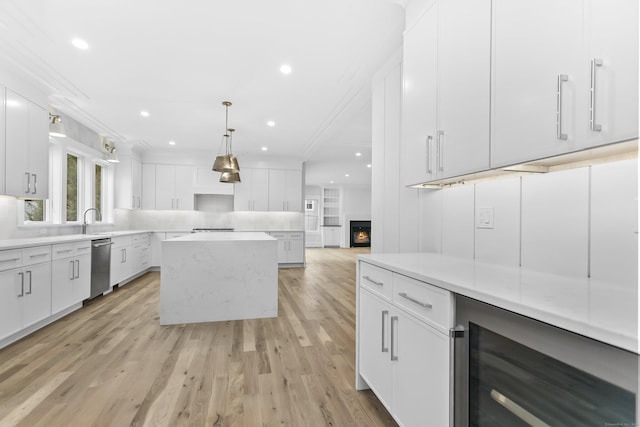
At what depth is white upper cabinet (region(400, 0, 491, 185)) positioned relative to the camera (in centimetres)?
150

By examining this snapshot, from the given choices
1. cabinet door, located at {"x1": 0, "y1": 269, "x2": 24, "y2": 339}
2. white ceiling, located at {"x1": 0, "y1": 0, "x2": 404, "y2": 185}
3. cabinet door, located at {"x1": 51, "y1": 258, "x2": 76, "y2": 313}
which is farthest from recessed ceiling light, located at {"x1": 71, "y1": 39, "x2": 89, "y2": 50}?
cabinet door, located at {"x1": 51, "y1": 258, "x2": 76, "y2": 313}

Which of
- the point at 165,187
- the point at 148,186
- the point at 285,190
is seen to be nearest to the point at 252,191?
the point at 285,190

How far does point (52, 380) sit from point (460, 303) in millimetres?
2727

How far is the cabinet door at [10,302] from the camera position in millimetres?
2762

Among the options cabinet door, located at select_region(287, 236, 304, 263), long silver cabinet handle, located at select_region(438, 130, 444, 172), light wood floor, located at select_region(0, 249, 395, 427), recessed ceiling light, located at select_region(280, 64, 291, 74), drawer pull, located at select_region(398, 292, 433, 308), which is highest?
recessed ceiling light, located at select_region(280, 64, 291, 74)

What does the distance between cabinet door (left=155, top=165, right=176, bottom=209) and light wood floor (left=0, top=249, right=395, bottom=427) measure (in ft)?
11.9

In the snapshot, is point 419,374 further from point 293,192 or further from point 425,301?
point 293,192

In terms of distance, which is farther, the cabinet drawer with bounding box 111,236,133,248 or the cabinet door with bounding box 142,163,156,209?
the cabinet door with bounding box 142,163,156,209

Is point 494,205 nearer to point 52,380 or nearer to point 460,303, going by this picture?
point 460,303

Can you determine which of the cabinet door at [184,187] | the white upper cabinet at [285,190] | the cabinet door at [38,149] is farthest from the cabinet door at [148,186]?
the cabinet door at [38,149]

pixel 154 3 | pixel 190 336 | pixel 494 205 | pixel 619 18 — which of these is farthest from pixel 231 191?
pixel 619 18

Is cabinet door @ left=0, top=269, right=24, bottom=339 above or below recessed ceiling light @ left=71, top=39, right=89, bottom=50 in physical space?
below

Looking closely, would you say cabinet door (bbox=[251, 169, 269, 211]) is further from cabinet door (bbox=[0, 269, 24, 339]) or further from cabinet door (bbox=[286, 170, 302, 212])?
cabinet door (bbox=[0, 269, 24, 339])

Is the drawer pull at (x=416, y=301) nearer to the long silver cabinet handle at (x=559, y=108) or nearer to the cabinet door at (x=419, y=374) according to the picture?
the cabinet door at (x=419, y=374)
